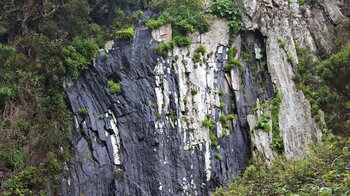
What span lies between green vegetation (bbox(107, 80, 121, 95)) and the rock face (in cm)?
10

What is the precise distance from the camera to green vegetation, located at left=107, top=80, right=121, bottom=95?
38.9 feet

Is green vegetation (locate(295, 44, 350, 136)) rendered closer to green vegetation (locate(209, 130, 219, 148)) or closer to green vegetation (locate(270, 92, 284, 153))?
green vegetation (locate(270, 92, 284, 153))

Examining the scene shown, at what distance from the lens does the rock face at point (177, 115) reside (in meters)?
10.9

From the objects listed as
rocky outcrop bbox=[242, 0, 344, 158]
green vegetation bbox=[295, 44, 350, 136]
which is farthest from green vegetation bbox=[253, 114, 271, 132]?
green vegetation bbox=[295, 44, 350, 136]

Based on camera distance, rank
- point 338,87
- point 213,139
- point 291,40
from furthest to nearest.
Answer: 1. point 291,40
2. point 213,139
3. point 338,87

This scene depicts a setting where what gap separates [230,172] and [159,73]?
385 centimetres

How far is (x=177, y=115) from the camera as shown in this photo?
11.8m

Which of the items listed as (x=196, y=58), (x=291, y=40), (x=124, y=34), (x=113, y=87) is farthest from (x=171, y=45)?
(x=291, y=40)

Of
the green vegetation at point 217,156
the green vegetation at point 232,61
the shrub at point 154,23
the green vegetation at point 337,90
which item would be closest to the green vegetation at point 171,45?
the shrub at point 154,23

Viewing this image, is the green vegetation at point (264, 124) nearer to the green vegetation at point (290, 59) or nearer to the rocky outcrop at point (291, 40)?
the rocky outcrop at point (291, 40)

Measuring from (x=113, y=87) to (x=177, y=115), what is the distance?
2214 mm

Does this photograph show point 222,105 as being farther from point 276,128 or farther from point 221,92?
point 276,128

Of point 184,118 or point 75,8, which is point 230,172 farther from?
point 75,8

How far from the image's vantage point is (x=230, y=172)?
11578 millimetres
